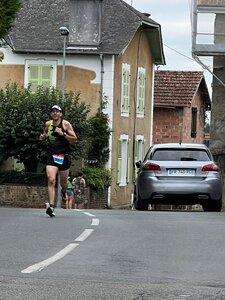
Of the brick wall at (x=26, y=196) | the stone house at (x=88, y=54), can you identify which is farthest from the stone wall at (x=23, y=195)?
the stone house at (x=88, y=54)

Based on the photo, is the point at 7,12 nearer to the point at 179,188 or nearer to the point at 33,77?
the point at 179,188

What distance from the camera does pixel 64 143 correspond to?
16.4 m

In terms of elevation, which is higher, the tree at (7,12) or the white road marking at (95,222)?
the tree at (7,12)

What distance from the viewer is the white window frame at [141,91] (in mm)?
46219

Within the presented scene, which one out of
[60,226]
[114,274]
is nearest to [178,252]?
[114,274]

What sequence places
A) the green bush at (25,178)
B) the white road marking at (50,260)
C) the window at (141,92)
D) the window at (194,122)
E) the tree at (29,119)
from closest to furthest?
the white road marking at (50,260) → the tree at (29,119) → the green bush at (25,178) → the window at (141,92) → the window at (194,122)

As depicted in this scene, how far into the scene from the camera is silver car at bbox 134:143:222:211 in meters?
21.0

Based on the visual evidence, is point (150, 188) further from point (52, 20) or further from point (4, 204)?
point (52, 20)

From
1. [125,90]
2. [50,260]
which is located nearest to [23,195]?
[125,90]

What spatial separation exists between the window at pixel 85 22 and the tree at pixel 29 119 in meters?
2.86

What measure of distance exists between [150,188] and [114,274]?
37.9 ft

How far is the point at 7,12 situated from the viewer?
2130cm

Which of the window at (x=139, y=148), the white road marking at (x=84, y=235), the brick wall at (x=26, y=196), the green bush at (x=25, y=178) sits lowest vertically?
the brick wall at (x=26, y=196)

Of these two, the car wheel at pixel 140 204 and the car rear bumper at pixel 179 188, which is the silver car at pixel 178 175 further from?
the car wheel at pixel 140 204
